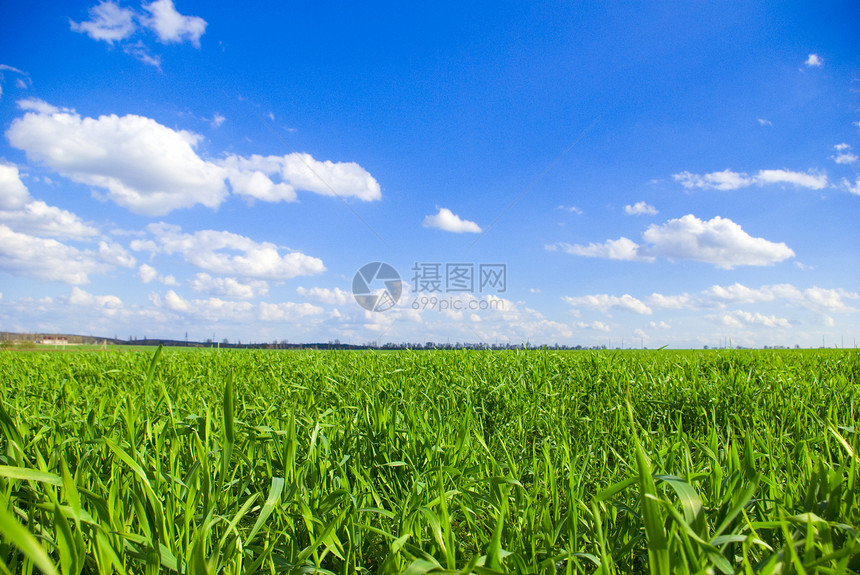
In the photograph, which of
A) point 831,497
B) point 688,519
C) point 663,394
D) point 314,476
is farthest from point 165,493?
point 663,394

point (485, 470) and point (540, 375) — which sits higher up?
point (540, 375)

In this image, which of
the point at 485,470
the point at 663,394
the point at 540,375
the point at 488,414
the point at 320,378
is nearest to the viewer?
the point at 485,470

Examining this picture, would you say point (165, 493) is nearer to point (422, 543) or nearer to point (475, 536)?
point (422, 543)

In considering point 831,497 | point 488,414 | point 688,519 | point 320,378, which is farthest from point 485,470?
point 320,378

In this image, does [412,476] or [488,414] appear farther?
[488,414]

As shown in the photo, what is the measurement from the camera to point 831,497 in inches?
51.4

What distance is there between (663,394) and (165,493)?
3.69 metres

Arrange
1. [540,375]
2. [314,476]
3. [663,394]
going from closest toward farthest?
[314,476], [663,394], [540,375]

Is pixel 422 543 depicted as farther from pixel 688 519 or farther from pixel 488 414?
pixel 488 414

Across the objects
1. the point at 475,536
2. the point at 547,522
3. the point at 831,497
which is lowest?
the point at 475,536

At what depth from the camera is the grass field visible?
1.16 metres

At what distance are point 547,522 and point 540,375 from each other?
9.49 ft

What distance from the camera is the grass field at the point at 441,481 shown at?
45.6 inches

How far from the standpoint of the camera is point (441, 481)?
1498mm
